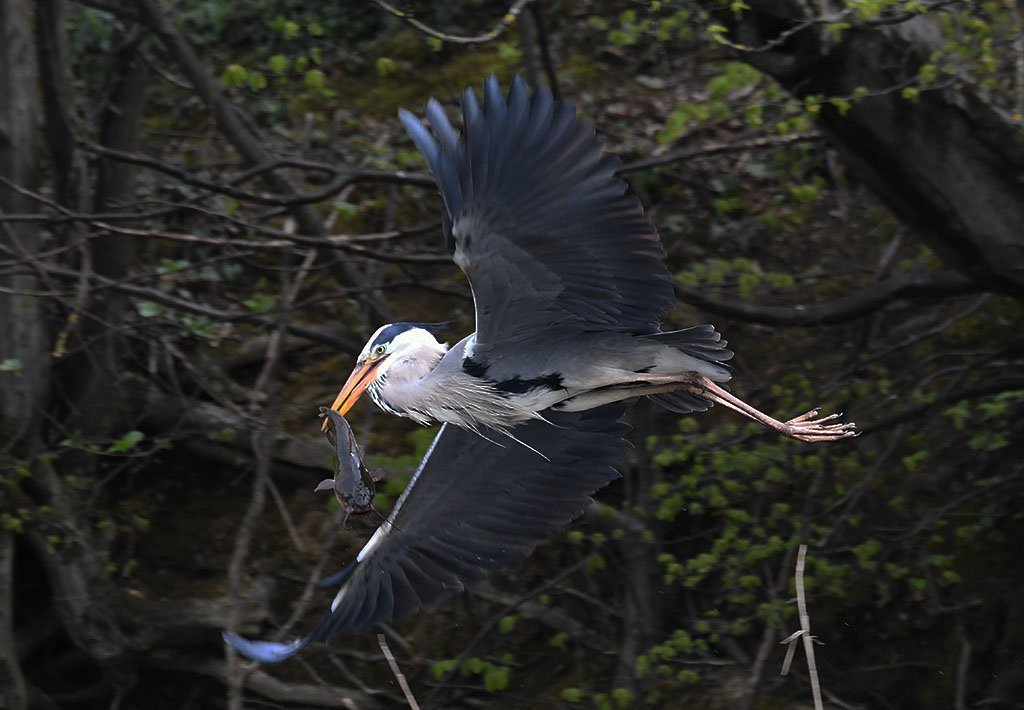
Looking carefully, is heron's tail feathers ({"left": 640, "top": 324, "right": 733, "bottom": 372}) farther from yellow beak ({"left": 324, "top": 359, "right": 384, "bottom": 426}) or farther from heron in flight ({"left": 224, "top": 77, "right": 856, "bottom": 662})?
yellow beak ({"left": 324, "top": 359, "right": 384, "bottom": 426})

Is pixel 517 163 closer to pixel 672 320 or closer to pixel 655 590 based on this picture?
pixel 655 590

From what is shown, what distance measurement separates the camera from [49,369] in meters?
5.29

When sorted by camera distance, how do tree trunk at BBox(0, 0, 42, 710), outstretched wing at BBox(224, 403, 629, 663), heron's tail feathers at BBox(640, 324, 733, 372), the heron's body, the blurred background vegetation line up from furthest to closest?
tree trunk at BBox(0, 0, 42, 710) < the blurred background vegetation < outstretched wing at BBox(224, 403, 629, 663) < the heron's body < heron's tail feathers at BBox(640, 324, 733, 372)

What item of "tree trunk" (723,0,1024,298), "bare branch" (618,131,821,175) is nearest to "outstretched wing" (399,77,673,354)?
"bare branch" (618,131,821,175)

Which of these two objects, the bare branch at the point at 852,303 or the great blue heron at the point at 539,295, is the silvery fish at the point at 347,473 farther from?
the bare branch at the point at 852,303

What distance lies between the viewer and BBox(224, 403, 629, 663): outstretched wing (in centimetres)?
377

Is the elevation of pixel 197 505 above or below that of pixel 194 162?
below

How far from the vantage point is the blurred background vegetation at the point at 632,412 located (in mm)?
4367

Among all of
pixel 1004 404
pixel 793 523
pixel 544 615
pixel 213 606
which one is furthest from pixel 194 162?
pixel 1004 404

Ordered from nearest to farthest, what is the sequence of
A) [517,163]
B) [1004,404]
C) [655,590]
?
[517,163] < [1004,404] < [655,590]

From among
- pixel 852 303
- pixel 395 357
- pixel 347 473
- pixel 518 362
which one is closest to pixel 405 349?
pixel 395 357

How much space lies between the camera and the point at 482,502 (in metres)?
3.95

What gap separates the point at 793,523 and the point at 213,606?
97.7 inches

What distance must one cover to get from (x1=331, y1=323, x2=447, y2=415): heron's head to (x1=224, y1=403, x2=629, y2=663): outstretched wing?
25 cm
